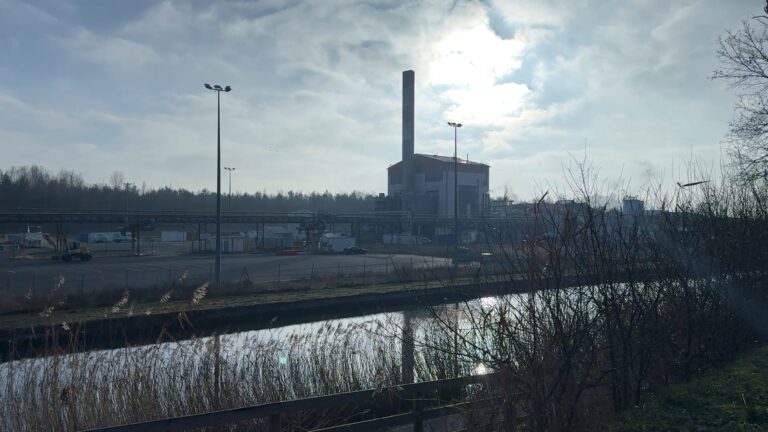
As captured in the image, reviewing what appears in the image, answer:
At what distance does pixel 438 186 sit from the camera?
77938 mm

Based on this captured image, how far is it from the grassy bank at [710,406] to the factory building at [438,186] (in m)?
67.8

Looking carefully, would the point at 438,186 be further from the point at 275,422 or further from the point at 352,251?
the point at 275,422

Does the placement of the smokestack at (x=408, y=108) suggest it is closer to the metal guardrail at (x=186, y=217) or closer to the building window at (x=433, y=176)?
the building window at (x=433, y=176)

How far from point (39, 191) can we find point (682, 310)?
10571cm

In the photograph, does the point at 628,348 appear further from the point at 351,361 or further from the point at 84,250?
the point at 84,250

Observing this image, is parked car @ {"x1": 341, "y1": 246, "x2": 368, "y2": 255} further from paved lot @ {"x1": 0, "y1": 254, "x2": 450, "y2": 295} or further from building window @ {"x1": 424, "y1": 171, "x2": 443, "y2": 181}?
building window @ {"x1": 424, "y1": 171, "x2": 443, "y2": 181}

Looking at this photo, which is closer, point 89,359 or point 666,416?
point 666,416

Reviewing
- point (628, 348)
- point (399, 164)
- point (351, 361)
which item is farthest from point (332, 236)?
point (628, 348)

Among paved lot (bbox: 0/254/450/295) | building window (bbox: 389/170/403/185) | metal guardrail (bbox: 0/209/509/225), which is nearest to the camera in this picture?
paved lot (bbox: 0/254/450/295)

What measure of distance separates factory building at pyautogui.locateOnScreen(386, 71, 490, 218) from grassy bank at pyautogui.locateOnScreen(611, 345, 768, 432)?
222 feet

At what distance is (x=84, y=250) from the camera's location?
5062 centimetres

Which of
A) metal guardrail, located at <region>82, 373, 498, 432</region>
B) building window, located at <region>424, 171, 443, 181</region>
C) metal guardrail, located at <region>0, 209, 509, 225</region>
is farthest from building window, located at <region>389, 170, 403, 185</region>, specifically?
metal guardrail, located at <region>82, 373, 498, 432</region>

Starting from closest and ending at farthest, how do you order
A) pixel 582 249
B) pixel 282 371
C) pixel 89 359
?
pixel 582 249 < pixel 89 359 < pixel 282 371

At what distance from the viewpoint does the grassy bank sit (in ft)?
19.9
